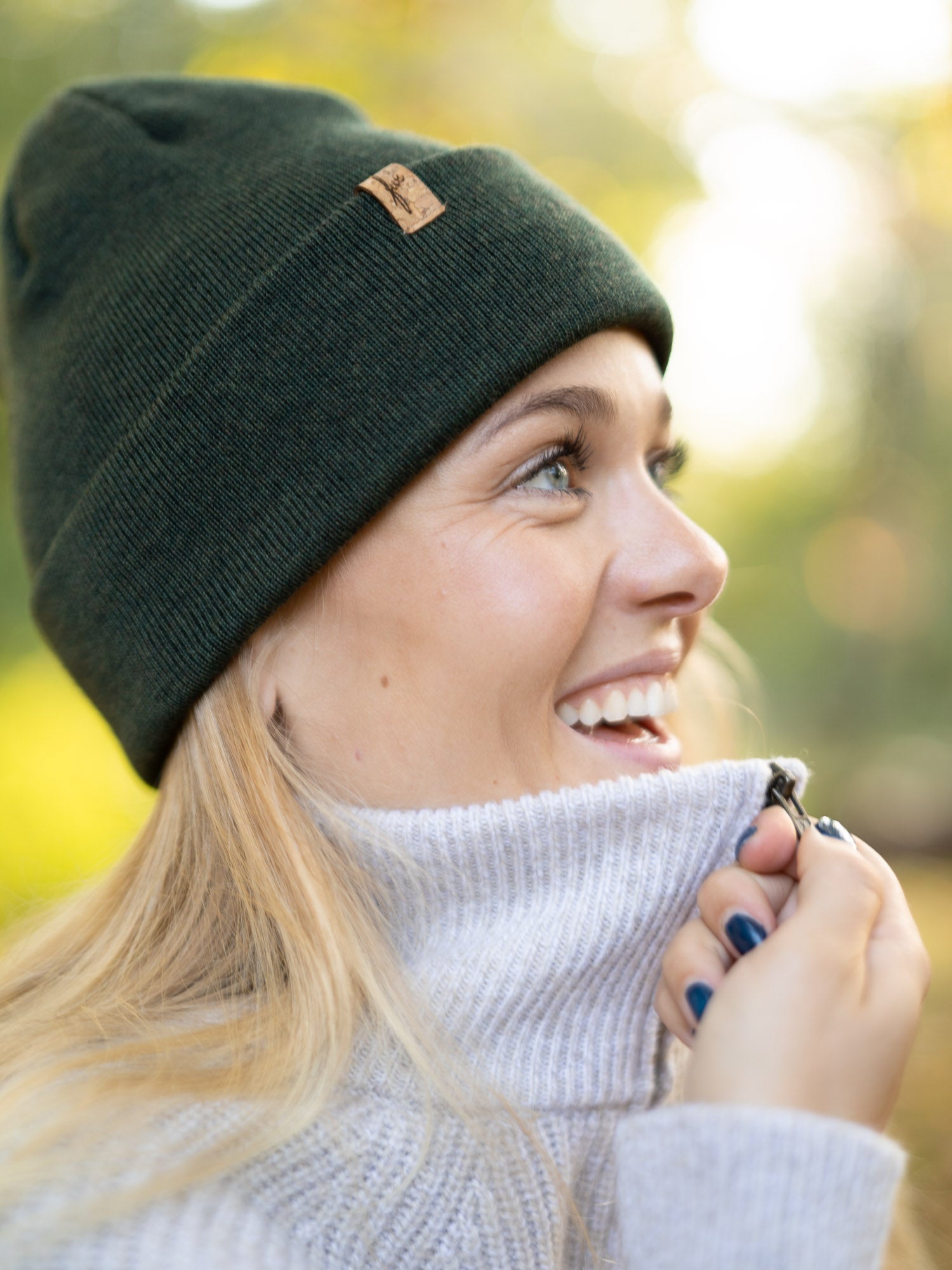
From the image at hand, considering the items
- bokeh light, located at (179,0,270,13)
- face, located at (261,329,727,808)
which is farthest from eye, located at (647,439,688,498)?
bokeh light, located at (179,0,270,13)

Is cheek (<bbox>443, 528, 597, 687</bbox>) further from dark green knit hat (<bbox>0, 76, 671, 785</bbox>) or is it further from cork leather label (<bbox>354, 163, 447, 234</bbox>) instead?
cork leather label (<bbox>354, 163, 447, 234</bbox>)

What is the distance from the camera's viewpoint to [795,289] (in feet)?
30.5

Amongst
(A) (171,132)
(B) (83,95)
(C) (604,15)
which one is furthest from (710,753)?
(C) (604,15)

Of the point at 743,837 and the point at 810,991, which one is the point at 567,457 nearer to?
the point at 743,837

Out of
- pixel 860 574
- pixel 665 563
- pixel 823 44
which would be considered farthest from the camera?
pixel 860 574

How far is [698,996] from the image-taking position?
1375 millimetres

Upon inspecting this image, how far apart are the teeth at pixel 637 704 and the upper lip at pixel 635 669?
0.11ft

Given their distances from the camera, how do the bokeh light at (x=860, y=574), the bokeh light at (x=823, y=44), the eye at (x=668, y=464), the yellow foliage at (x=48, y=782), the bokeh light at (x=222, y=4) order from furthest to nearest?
the bokeh light at (x=860, y=574), the bokeh light at (x=823, y=44), the bokeh light at (x=222, y=4), the yellow foliage at (x=48, y=782), the eye at (x=668, y=464)

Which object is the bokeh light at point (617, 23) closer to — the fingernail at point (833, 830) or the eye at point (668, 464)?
the eye at point (668, 464)

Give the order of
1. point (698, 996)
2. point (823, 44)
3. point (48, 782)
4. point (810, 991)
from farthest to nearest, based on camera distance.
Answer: point (823, 44) → point (48, 782) → point (698, 996) → point (810, 991)

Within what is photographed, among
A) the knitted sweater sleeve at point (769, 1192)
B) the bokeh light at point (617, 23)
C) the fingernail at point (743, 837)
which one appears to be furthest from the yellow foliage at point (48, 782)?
the bokeh light at point (617, 23)

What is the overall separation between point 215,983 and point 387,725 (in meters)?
0.54

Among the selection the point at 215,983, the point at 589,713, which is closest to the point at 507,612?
the point at 589,713

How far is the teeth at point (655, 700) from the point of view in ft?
5.97
